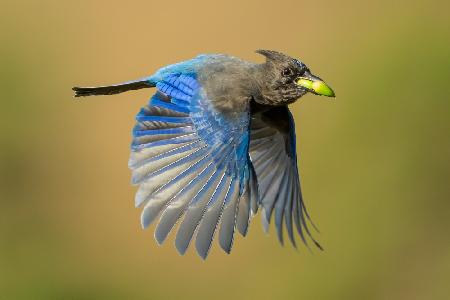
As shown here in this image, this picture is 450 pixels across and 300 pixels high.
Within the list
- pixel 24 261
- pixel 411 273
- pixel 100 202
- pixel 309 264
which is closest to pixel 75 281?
pixel 24 261

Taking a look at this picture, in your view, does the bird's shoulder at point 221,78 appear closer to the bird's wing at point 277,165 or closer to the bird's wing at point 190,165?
the bird's wing at point 190,165

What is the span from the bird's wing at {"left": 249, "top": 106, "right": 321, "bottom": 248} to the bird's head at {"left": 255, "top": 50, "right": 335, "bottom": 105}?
0.40 metres

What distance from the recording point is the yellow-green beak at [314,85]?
705 cm

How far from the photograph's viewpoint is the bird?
651 cm

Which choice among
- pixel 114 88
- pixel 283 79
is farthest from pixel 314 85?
pixel 114 88

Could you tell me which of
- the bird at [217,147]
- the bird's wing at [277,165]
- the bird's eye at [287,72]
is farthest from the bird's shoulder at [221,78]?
the bird's wing at [277,165]

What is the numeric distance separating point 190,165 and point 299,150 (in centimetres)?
407

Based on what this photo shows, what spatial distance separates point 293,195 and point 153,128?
4.10 feet

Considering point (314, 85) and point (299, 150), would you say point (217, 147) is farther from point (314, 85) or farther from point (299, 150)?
point (299, 150)

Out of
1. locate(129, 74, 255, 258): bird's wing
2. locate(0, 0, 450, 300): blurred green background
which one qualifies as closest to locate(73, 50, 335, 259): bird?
locate(129, 74, 255, 258): bird's wing

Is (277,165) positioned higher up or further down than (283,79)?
further down

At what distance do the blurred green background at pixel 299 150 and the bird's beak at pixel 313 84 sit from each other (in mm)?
2902

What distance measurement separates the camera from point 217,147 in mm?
6883
